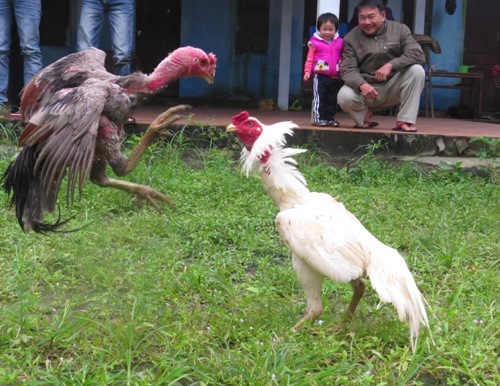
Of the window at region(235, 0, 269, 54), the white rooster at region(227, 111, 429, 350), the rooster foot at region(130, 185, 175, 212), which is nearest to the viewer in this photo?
the white rooster at region(227, 111, 429, 350)

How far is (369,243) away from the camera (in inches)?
147

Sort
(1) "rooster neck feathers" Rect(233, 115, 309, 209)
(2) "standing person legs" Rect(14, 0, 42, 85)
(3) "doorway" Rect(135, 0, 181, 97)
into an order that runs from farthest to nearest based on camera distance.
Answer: (3) "doorway" Rect(135, 0, 181, 97) < (2) "standing person legs" Rect(14, 0, 42, 85) < (1) "rooster neck feathers" Rect(233, 115, 309, 209)

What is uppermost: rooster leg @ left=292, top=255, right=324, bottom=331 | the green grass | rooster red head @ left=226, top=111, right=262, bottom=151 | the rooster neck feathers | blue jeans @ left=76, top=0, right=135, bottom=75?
blue jeans @ left=76, top=0, right=135, bottom=75

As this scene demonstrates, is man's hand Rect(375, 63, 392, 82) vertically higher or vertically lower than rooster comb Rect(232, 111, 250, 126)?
higher

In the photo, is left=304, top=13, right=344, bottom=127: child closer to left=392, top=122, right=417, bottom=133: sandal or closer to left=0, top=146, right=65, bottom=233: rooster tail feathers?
left=392, top=122, right=417, bottom=133: sandal

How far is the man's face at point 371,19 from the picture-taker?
8.02 metres

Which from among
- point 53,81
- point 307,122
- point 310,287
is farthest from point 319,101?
point 310,287

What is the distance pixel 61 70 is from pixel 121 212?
1.71 m

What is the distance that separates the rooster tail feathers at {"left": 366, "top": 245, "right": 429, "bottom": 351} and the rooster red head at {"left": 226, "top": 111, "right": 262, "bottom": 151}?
879mm

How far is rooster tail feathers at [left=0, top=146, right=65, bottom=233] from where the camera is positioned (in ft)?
14.2

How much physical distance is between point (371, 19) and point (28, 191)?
484 cm

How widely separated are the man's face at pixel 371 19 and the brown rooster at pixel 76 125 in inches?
144

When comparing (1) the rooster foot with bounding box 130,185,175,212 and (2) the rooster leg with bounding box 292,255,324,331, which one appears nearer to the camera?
(2) the rooster leg with bounding box 292,255,324,331

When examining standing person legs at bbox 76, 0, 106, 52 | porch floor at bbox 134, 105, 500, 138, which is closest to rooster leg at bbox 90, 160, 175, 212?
porch floor at bbox 134, 105, 500, 138
